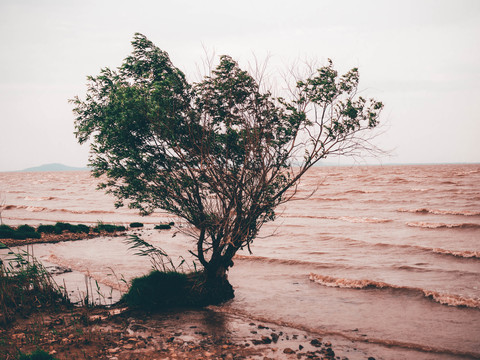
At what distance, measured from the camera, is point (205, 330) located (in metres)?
9.62

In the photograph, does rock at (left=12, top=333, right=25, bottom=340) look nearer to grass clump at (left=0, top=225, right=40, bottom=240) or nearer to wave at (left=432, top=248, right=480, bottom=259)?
grass clump at (left=0, top=225, right=40, bottom=240)

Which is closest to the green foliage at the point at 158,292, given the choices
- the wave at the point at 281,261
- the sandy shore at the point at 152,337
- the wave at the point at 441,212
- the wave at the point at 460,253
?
the sandy shore at the point at 152,337

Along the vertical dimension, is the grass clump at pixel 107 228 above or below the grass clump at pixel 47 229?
below

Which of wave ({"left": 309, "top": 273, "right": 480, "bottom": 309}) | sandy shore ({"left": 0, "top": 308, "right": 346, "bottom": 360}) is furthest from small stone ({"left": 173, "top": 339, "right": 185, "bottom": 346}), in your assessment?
wave ({"left": 309, "top": 273, "right": 480, "bottom": 309})

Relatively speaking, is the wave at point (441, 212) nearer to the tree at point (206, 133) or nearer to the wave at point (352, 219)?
the wave at point (352, 219)

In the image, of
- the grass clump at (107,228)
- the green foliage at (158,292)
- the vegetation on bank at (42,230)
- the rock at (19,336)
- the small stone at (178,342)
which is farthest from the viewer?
the grass clump at (107,228)

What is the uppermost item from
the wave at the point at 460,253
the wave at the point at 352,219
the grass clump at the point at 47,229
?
the grass clump at the point at 47,229

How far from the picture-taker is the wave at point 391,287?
1214cm

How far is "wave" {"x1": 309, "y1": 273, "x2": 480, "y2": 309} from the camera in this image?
478 inches

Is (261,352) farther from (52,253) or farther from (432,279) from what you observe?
(52,253)

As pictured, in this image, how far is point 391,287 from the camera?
45.7ft

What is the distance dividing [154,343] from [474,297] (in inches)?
419

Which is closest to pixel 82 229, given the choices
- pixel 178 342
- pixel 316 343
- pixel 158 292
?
pixel 158 292

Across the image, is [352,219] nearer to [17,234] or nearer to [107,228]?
[107,228]
